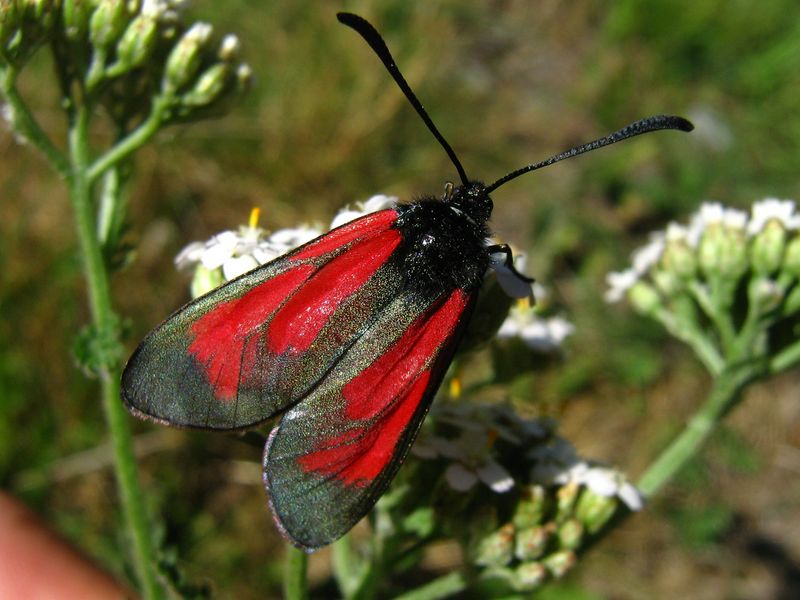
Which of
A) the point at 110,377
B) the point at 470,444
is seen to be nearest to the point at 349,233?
the point at 470,444

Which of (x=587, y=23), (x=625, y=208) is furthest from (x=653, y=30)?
(x=625, y=208)

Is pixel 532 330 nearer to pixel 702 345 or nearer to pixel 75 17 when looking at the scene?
pixel 702 345

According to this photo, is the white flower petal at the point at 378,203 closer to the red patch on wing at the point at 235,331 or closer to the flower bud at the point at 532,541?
the red patch on wing at the point at 235,331

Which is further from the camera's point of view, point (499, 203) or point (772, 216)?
point (499, 203)

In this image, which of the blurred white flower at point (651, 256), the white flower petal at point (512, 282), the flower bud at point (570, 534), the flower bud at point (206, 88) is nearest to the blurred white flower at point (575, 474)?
the flower bud at point (570, 534)

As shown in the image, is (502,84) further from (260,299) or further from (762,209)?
(260,299)

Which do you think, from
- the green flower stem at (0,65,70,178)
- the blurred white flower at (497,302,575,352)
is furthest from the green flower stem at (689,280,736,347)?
the green flower stem at (0,65,70,178)
